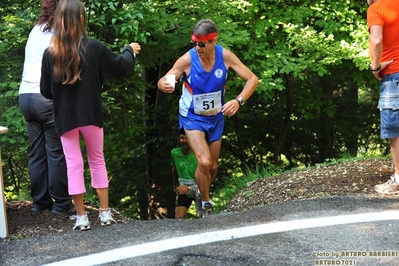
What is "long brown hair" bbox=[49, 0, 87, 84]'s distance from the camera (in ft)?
17.8

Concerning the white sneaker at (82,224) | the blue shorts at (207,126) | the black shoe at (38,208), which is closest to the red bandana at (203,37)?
the blue shorts at (207,126)

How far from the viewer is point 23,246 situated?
201 inches

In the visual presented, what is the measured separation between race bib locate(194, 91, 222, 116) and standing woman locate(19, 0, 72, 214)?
1533mm

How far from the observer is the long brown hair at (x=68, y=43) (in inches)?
213

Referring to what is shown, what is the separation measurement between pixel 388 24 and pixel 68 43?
3.12 meters

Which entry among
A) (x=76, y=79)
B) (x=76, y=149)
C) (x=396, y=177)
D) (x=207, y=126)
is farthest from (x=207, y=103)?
(x=396, y=177)

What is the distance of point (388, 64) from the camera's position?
255 inches

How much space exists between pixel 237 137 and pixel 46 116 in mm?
9385

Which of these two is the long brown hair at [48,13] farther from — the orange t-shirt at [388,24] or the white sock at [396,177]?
the white sock at [396,177]

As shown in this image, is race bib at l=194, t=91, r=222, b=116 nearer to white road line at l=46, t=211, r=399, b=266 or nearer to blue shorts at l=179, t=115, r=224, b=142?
blue shorts at l=179, t=115, r=224, b=142

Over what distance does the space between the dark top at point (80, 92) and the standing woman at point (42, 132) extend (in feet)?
1.66

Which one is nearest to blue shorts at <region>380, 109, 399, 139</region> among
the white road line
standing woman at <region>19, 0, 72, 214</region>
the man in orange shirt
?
the man in orange shirt

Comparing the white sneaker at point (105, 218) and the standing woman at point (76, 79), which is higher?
the standing woman at point (76, 79)

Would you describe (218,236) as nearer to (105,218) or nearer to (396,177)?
(105,218)
